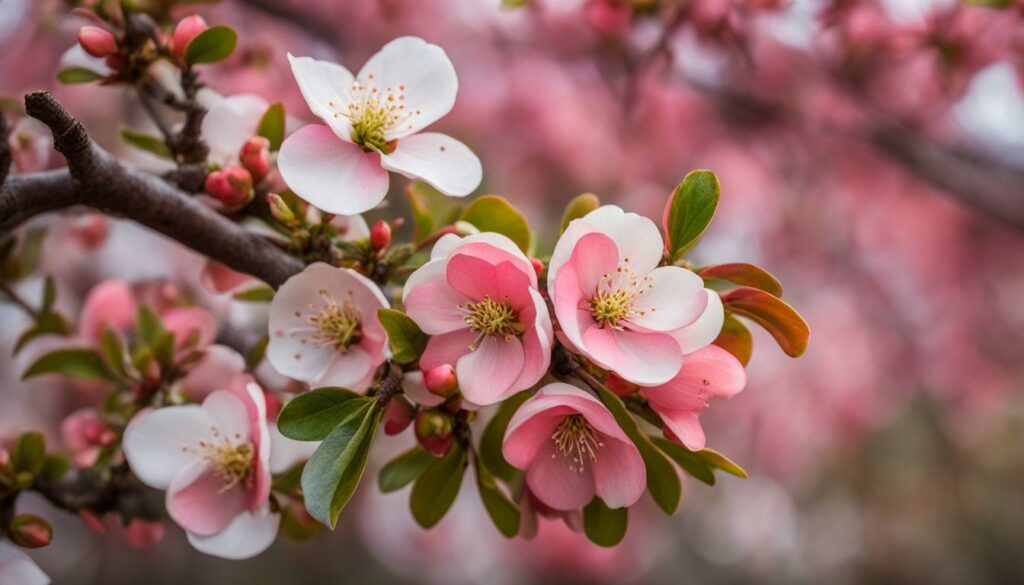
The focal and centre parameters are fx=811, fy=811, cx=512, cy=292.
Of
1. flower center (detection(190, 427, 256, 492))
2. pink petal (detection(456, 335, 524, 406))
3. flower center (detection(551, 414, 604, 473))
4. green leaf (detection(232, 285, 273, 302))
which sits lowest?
flower center (detection(190, 427, 256, 492))

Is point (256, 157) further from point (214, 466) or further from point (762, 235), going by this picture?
point (762, 235)

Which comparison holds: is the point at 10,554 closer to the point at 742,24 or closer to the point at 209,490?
the point at 209,490

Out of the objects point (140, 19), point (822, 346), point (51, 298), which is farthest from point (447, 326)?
point (822, 346)

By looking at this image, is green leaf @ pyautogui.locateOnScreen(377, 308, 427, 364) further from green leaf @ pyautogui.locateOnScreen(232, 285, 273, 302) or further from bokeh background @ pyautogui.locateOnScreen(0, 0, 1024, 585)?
bokeh background @ pyautogui.locateOnScreen(0, 0, 1024, 585)

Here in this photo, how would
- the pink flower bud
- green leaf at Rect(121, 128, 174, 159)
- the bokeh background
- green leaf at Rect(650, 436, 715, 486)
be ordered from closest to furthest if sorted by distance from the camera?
green leaf at Rect(650, 436, 715, 486) → the pink flower bud → green leaf at Rect(121, 128, 174, 159) → the bokeh background

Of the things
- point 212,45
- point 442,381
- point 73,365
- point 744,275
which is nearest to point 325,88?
point 212,45

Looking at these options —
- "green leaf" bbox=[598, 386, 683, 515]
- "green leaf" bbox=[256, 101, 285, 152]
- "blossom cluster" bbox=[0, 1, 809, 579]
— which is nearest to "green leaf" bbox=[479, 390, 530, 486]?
"blossom cluster" bbox=[0, 1, 809, 579]

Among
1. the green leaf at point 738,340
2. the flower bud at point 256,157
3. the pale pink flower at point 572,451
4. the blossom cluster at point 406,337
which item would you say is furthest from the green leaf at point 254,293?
the green leaf at point 738,340

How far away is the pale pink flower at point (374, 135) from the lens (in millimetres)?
622

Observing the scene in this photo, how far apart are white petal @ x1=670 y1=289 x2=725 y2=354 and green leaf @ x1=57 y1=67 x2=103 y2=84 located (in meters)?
0.62

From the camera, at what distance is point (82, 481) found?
0.89 meters

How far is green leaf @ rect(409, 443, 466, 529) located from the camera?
0.69 meters

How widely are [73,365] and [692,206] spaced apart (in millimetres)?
713

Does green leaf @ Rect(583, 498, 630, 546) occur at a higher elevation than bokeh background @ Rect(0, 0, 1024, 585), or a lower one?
higher
